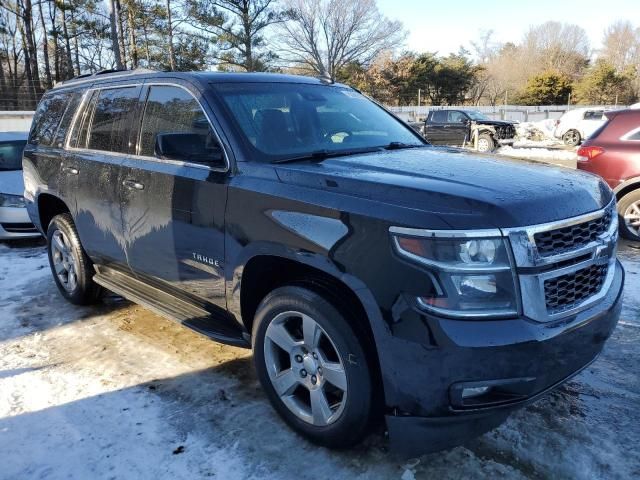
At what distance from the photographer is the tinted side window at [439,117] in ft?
71.4

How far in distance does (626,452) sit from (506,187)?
57.7 inches

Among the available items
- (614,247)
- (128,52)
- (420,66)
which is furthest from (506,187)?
(420,66)

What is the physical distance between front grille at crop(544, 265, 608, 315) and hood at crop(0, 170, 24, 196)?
7.26 meters

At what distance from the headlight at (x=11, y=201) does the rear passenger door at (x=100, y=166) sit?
3.28 meters

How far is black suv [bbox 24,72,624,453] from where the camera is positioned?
2.13m

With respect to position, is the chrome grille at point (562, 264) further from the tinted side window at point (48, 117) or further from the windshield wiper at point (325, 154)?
the tinted side window at point (48, 117)

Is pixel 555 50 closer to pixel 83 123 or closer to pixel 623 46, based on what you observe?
pixel 623 46

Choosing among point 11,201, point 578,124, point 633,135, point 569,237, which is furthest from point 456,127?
point 569,237

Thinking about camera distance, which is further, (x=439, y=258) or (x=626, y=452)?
(x=626, y=452)

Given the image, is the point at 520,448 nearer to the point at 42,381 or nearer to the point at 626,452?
the point at 626,452

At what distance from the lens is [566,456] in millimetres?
2604

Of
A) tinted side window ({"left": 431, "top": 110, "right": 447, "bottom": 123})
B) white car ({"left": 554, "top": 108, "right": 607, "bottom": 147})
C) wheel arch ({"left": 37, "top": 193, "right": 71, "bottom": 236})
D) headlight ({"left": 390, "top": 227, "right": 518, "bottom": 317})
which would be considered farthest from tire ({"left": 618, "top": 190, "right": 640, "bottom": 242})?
white car ({"left": 554, "top": 108, "right": 607, "bottom": 147})

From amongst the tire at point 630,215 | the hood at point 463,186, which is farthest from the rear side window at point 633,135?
the hood at point 463,186

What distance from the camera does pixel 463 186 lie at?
2375mm
